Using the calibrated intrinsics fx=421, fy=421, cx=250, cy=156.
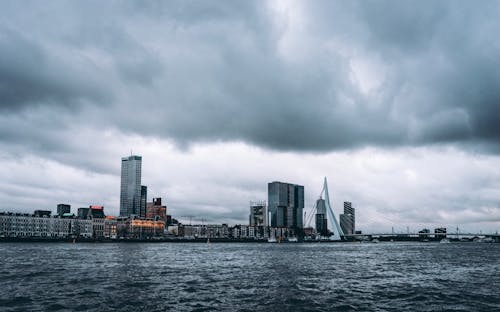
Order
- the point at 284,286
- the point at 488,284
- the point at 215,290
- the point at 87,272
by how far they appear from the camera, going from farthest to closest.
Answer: the point at 87,272 → the point at 488,284 → the point at 284,286 → the point at 215,290

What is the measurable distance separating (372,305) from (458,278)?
30836 millimetres

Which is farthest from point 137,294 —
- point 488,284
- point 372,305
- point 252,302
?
point 488,284

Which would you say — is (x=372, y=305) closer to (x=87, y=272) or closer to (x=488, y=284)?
(x=488, y=284)

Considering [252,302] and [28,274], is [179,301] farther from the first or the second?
[28,274]

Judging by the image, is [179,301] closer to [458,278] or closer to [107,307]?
[107,307]

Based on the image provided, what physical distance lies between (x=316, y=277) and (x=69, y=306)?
35089 mm

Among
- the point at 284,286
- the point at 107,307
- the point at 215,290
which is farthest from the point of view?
the point at 284,286

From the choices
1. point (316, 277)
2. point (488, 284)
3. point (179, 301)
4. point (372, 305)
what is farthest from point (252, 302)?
point (488, 284)

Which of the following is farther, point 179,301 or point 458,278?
point 458,278

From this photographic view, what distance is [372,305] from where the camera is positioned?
36938 millimetres

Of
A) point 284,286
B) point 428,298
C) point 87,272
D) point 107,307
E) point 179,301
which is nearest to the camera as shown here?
point 107,307

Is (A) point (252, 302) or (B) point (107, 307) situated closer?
(B) point (107, 307)

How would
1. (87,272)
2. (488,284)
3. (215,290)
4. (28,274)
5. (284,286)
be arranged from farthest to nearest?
(87,272) → (28,274) → (488,284) → (284,286) → (215,290)

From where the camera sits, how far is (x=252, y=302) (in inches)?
1499
